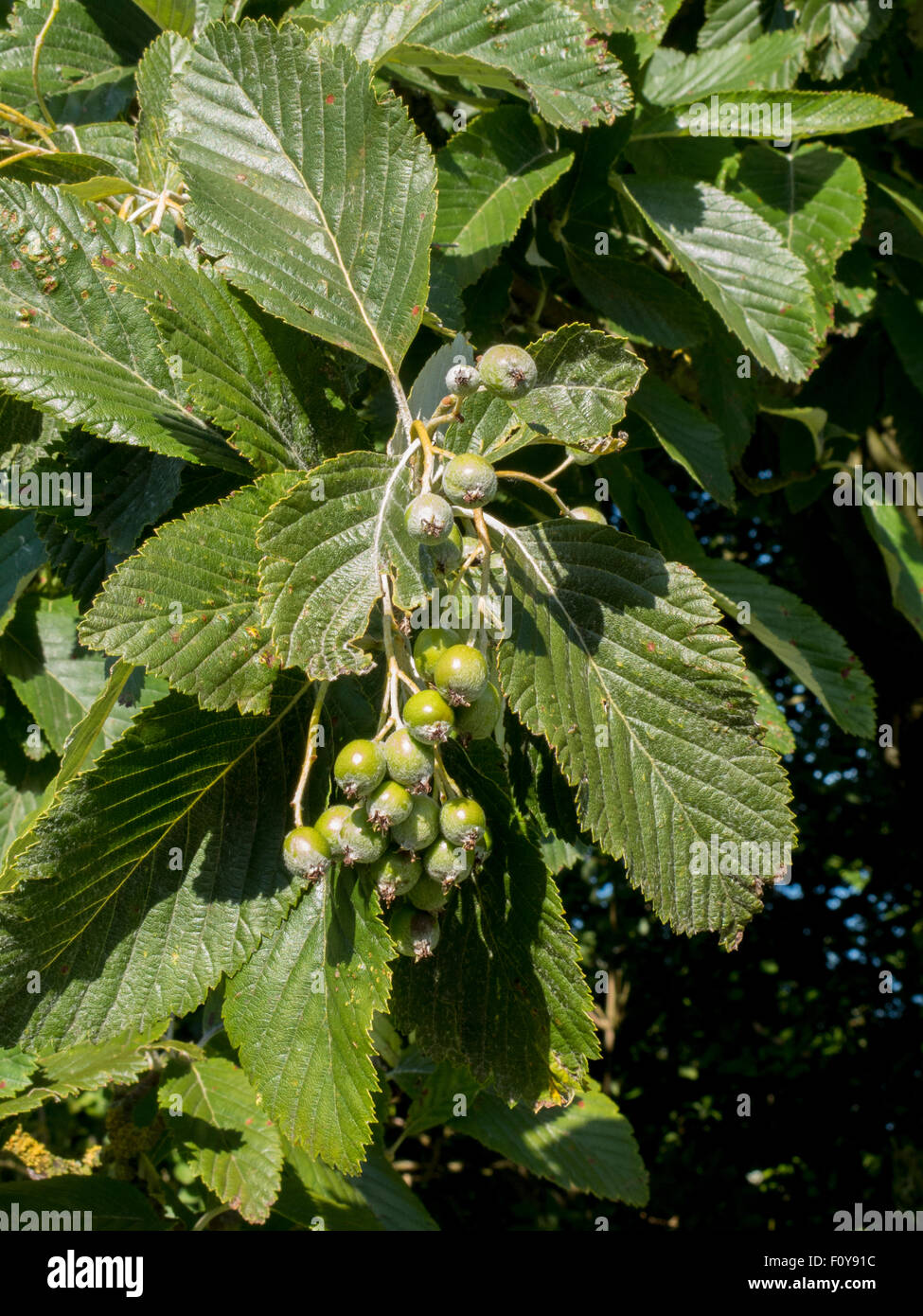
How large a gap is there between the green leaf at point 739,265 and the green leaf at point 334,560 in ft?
3.28

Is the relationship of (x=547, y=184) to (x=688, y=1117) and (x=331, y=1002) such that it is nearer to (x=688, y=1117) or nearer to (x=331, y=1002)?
(x=331, y=1002)

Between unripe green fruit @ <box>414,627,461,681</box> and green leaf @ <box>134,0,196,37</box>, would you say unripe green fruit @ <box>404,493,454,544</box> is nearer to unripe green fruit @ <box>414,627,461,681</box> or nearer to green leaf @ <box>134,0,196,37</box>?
unripe green fruit @ <box>414,627,461,681</box>

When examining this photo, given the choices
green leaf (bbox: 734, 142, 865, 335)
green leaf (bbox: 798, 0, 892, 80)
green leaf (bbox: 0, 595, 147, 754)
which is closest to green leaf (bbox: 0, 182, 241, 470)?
green leaf (bbox: 0, 595, 147, 754)

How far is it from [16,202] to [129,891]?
32.9 inches

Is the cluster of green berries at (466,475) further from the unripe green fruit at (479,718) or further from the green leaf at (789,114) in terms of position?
the green leaf at (789,114)

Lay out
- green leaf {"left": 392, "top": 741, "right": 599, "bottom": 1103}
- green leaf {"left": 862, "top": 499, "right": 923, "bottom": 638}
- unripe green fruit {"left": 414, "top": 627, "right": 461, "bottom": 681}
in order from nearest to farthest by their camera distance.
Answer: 1. unripe green fruit {"left": 414, "top": 627, "right": 461, "bottom": 681}
2. green leaf {"left": 392, "top": 741, "right": 599, "bottom": 1103}
3. green leaf {"left": 862, "top": 499, "right": 923, "bottom": 638}

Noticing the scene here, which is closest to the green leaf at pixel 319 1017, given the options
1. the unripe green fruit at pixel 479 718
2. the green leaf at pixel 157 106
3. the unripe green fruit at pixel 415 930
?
→ the unripe green fruit at pixel 415 930

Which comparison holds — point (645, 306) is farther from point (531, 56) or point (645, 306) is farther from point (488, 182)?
point (531, 56)

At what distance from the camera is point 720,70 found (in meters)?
2.07

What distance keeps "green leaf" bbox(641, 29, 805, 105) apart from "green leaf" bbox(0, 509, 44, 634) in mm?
1442

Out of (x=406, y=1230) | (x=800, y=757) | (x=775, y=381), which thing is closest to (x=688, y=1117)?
(x=800, y=757)

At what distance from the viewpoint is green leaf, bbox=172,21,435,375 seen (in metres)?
1.19

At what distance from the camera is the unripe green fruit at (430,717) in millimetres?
1005

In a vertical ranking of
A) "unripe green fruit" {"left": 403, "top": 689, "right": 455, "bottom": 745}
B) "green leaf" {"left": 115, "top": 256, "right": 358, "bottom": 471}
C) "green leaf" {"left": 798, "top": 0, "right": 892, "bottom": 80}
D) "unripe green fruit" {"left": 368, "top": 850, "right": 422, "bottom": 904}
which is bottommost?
"unripe green fruit" {"left": 368, "top": 850, "right": 422, "bottom": 904}
